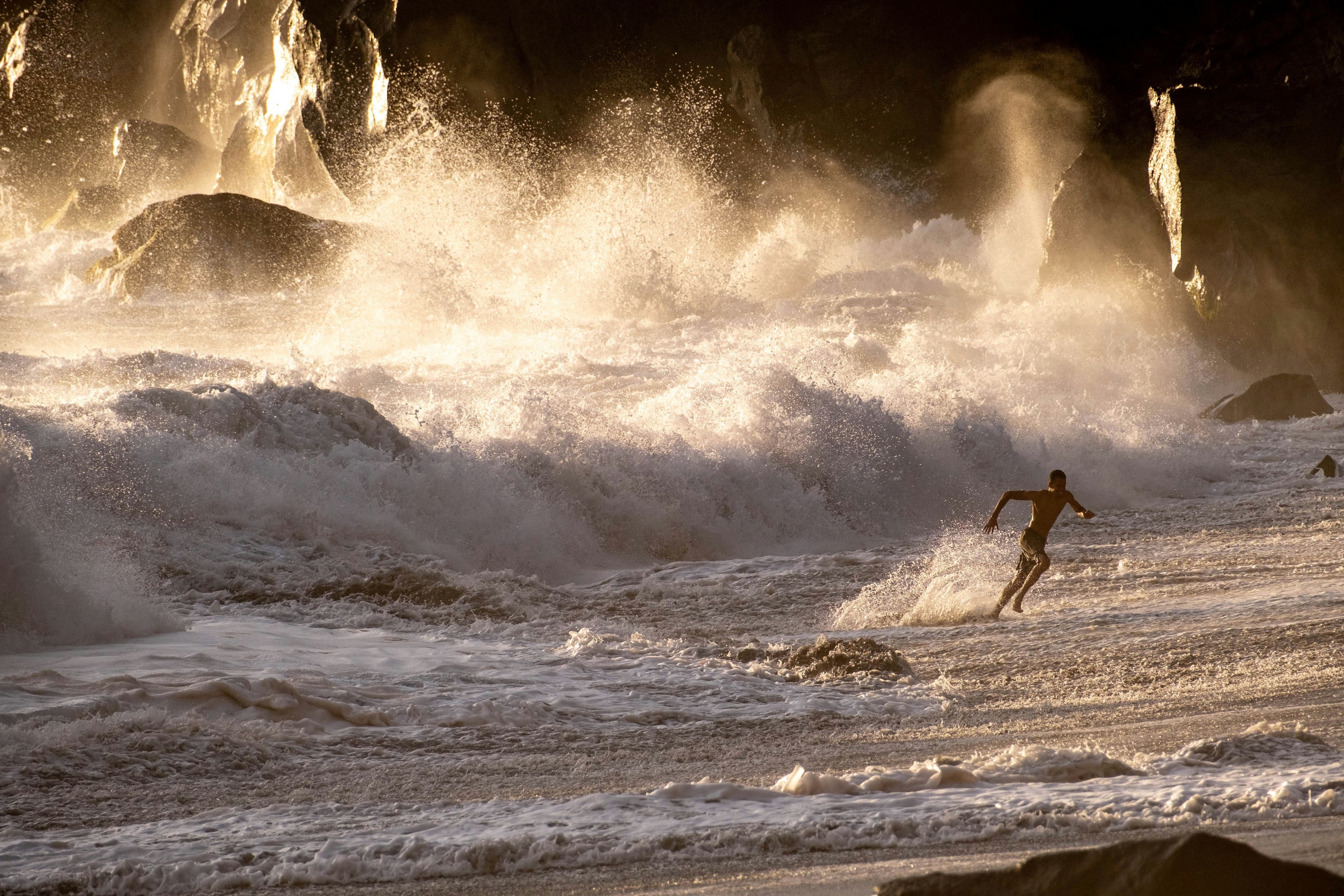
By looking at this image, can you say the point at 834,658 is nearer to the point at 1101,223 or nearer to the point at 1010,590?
the point at 1010,590

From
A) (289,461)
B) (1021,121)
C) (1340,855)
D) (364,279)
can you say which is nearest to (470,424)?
(289,461)

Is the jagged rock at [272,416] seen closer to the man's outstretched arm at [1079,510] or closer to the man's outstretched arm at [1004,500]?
the man's outstretched arm at [1004,500]

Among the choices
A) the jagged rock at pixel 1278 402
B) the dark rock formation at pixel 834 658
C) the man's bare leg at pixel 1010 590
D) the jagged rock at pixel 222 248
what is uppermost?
the jagged rock at pixel 222 248

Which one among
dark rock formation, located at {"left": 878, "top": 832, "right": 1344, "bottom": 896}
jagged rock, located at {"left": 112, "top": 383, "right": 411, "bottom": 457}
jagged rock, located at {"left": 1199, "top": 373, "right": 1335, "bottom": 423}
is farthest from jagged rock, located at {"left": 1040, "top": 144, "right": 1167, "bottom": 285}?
dark rock formation, located at {"left": 878, "top": 832, "right": 1344, "bottom": 896}

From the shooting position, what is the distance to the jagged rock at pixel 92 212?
38.9m

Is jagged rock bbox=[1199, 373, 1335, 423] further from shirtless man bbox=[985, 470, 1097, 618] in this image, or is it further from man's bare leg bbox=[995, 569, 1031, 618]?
man's bare leg bbox=[995, 569, 1031, 618]

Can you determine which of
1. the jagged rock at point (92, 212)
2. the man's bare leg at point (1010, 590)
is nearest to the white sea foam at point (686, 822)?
the man's bare leg at point (1010, 590)

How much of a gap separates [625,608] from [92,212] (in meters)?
38.0

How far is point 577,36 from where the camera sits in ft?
105

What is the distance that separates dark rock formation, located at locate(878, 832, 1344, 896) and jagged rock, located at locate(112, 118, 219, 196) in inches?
1747

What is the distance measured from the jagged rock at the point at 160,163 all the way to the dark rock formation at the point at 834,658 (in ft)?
134

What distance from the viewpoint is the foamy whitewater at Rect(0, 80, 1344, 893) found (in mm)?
3500


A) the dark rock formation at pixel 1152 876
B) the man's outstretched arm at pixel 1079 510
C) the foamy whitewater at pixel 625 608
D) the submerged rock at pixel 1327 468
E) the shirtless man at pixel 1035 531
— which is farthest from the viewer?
the submerged rock at pixel 1327 468

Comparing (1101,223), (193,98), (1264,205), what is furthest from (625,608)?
(193,98)
